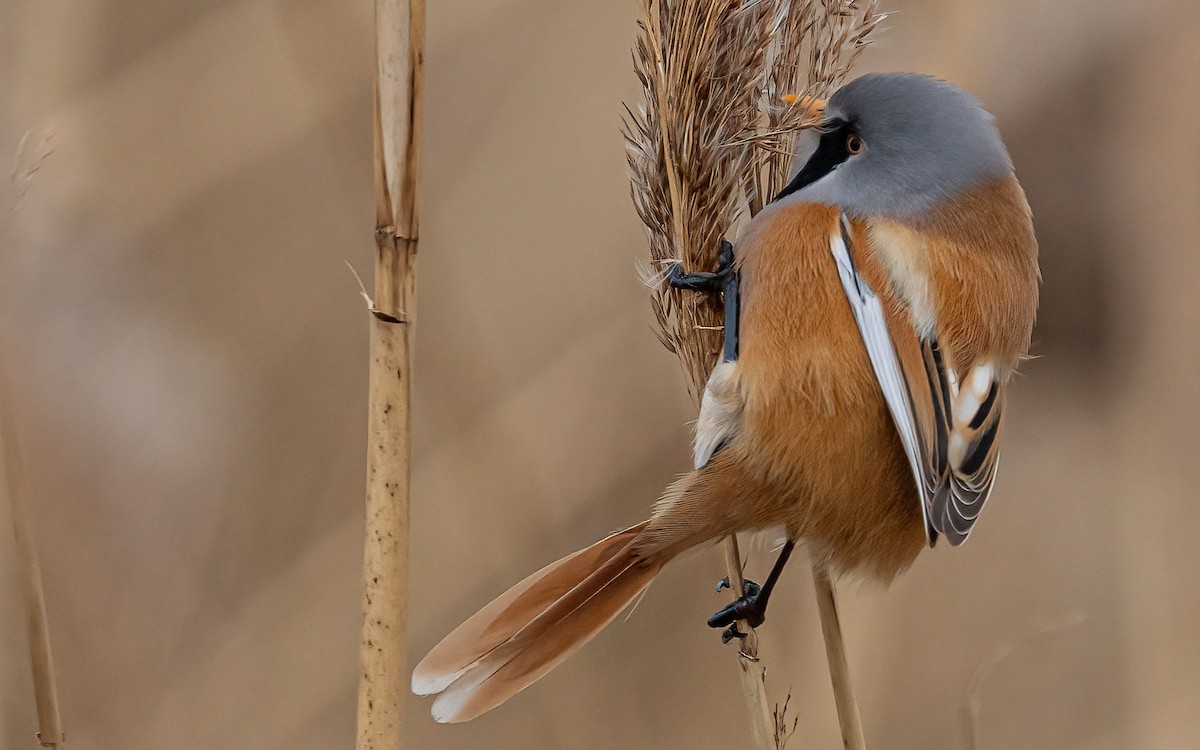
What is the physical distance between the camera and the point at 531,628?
1213 mm

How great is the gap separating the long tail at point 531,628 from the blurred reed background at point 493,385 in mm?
347

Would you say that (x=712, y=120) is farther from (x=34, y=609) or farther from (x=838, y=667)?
(x=34, y=609)

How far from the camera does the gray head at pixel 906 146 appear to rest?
1.32m

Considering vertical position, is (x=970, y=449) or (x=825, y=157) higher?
(x=825, y=157)

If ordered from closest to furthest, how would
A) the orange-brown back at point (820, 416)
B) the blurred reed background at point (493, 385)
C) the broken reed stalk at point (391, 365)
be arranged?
the broken reed stalk at point (391, 365), the orange-brown back at point (820, 416), the blurred reed background at point (493, 385)

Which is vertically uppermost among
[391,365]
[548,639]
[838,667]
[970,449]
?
[391,365]

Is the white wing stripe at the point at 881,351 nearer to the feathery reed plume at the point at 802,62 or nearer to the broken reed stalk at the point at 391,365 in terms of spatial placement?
the feathery reed plume at the point at 802,62

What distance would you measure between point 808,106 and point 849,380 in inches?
14.8

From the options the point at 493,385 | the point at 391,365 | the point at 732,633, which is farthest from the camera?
the point at 493,385

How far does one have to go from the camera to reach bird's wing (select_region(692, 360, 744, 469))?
1272mm

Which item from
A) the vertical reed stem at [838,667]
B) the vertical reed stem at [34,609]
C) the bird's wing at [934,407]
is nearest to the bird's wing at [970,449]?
the bird's wing at [934,407]

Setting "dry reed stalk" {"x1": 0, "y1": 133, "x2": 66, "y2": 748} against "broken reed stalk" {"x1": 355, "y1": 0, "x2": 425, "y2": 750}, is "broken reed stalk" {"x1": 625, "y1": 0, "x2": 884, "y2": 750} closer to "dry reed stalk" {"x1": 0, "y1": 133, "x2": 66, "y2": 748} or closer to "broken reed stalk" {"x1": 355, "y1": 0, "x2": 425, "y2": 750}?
"broken reed stalk" {"x1": 355, "y1": 0, "x2": 425, "y2": 750}

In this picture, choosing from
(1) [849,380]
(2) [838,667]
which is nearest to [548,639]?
(2) [838,667]

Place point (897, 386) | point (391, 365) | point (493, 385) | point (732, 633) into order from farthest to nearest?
1. point (493, 385)
2. point (732, 633)
3. point (897, 386)
4. point (391, 365)
